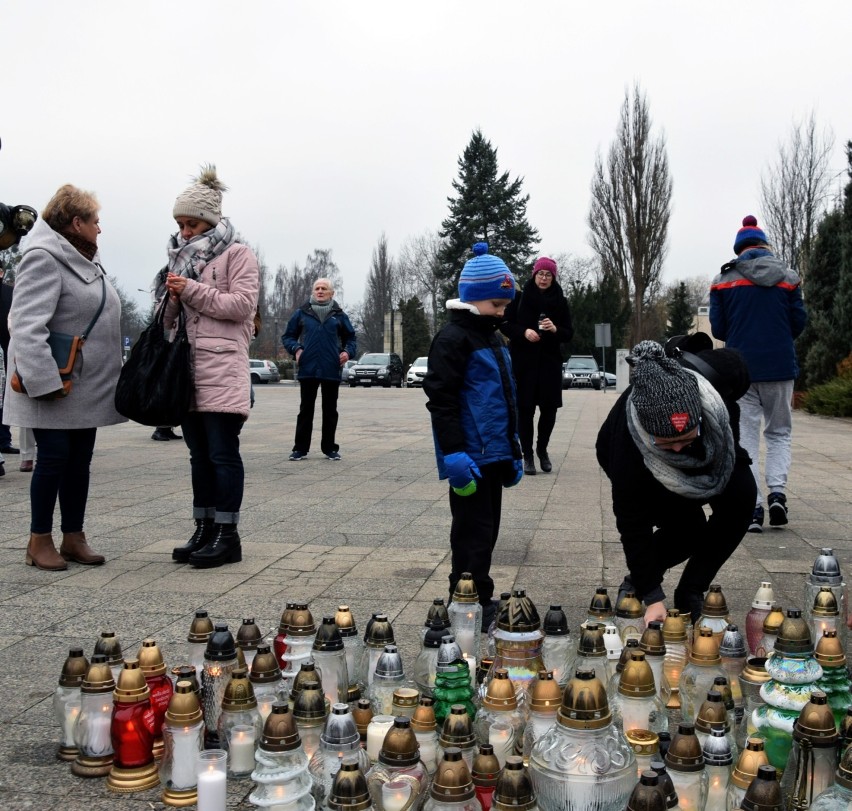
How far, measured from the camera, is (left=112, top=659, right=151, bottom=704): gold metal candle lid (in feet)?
8.59

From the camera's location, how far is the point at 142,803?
8.21 ft

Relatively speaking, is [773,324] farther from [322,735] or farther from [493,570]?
[322,735]

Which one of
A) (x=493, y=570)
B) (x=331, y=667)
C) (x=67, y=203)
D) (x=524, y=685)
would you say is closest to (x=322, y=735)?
(x=331, y=667)

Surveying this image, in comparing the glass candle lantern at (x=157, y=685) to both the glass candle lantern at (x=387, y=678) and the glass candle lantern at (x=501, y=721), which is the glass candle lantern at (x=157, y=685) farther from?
the glass candle lantern at (x=501, y=721)

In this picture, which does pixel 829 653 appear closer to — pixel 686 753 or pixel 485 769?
pixel 686 753

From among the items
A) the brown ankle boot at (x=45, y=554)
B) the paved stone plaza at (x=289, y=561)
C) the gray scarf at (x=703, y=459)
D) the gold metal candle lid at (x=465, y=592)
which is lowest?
the paved stone plaza at (x=289, y=561)

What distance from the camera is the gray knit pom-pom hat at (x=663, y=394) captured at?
11.1 ft

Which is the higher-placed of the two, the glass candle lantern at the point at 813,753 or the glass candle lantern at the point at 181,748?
the glass candle lantern at the point at 813,753

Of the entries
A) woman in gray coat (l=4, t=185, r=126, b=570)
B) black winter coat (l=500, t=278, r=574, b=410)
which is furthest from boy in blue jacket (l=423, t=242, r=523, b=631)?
black winter coat (l=500, t=278, r=574, b=410)

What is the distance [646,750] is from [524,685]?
0.49 m

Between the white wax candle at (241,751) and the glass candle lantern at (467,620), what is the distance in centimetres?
90

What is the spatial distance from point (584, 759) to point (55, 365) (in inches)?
139

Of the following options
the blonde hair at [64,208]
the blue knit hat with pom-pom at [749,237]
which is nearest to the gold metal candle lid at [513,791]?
the blonde hair at [64,208]

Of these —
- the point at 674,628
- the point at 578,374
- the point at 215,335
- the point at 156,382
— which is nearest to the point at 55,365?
the point at 156,382
